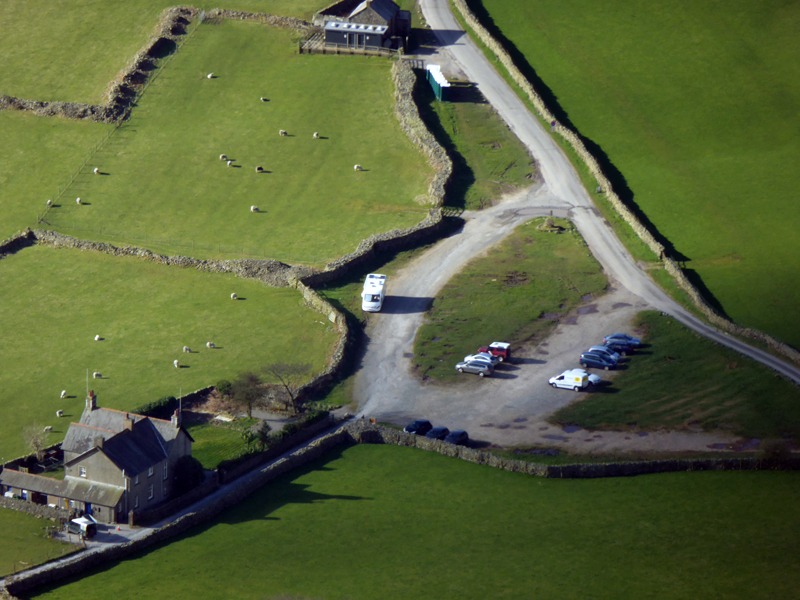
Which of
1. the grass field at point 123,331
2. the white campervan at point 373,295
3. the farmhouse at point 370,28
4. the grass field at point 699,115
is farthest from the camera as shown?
the farmhouse at point 370,28

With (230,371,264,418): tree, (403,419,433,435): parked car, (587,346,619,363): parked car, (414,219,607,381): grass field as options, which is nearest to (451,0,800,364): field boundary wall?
(414,219,607,381): grass field

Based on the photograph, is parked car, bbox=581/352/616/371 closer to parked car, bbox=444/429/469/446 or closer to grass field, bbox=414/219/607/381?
grass field, bbox=414/219/607/381

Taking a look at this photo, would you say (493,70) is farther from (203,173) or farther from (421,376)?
(421,376)

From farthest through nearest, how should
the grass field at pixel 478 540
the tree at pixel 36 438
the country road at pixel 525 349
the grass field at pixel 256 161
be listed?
the grass field at pixel 256 161 → the country road at pixel 525 349 → the tree at pixel 36 438 → the grass field at pixel 478 540

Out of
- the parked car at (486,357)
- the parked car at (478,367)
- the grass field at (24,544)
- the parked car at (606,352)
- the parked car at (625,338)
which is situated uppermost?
Answer: the parked car at (625,338)

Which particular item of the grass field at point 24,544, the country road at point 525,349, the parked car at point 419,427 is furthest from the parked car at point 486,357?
the grass field at point 24,544

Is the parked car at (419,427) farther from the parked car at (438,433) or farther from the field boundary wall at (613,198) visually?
the field boundary wall at (613,198)

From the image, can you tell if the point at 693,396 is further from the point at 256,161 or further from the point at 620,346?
the point at 256,161

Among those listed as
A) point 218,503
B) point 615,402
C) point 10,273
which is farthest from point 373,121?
point 218,503
